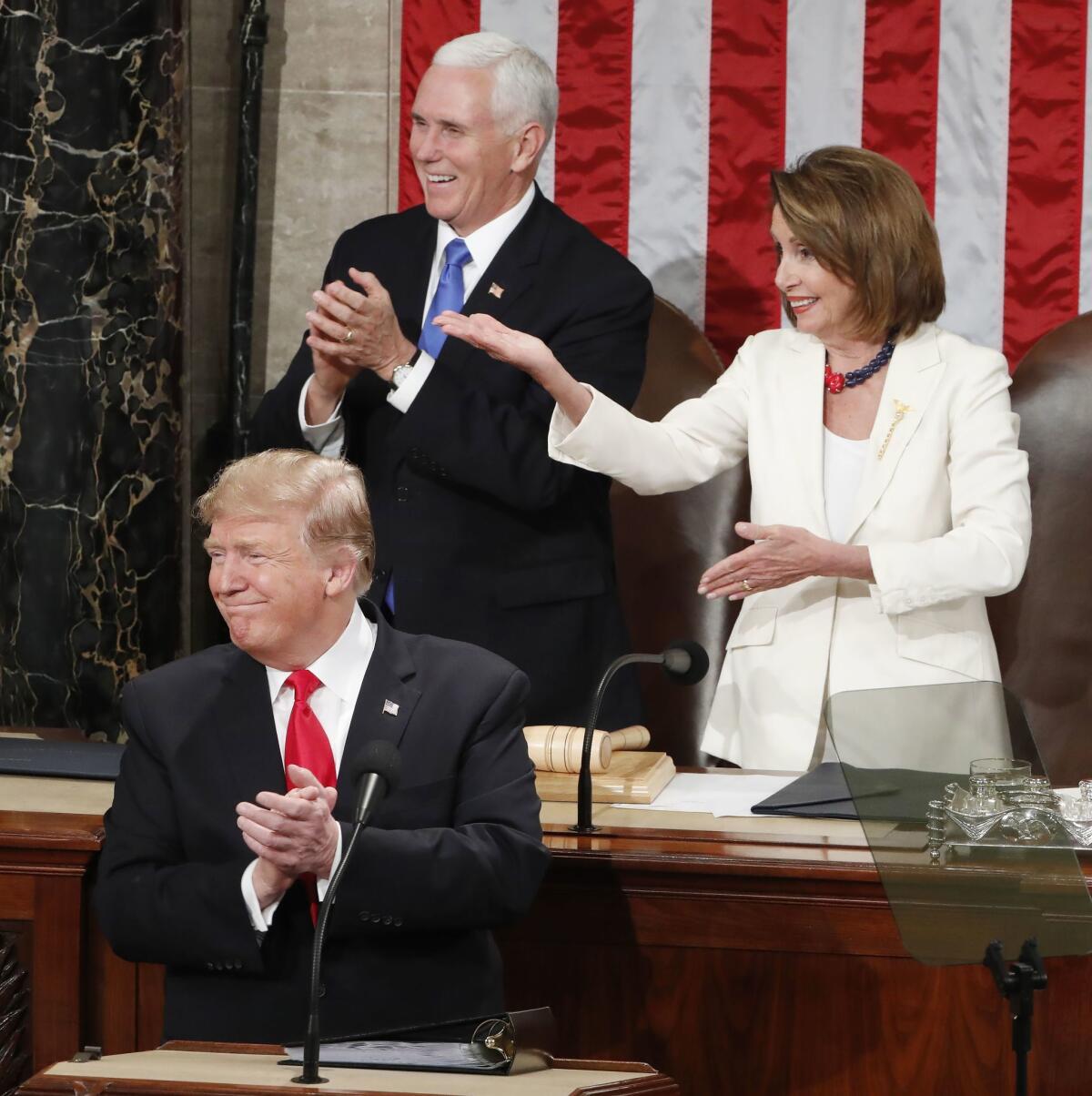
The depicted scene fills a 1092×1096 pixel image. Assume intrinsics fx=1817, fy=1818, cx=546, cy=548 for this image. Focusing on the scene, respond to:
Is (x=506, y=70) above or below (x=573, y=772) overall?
above

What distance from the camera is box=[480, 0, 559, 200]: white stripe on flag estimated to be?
15.8ft

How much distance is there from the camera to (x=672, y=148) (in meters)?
4.84

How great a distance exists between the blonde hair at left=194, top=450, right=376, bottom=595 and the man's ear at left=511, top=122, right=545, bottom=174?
3.92 ft

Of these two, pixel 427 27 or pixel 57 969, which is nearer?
pixel 57 969

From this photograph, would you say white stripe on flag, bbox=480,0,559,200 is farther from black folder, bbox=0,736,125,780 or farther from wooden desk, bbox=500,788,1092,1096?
wooden desk, bbox=500,788,1092,1096

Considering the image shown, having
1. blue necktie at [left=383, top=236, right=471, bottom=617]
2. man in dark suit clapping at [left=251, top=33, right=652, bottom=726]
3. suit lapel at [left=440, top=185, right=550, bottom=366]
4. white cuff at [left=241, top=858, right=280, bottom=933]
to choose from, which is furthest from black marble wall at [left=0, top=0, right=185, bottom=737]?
white cuff at [left=241, top=858, right=280, bottom=933]

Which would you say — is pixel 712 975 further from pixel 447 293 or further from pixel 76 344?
pixel 76 344

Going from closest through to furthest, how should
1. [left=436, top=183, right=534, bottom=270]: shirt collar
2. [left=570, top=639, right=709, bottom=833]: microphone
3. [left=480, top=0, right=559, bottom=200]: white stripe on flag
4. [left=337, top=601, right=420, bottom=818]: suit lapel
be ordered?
[left=337, top=601, right=420, bottom=818]: suit lapel → [left=570, top=639, right=709, bottom=833]: microphone → [left=436, top=183, right=534, bottom=270]: shirt collar → [left=480, top=0, right=559, bottom=200]: white stripe on flag

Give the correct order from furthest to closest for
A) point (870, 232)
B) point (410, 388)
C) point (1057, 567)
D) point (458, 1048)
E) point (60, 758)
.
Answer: point (1057, 567) → point (870, 232) → point (410, 388) → point (60, 758) → point (458, 1048)

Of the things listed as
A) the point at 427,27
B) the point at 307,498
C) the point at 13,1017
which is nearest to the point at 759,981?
the point at 307,498

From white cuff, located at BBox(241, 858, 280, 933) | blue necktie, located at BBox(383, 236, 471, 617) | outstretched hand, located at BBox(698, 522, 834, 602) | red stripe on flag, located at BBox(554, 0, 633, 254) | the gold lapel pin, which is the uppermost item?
red stripe on flag, located at BBox(554, 0, 633, 254)

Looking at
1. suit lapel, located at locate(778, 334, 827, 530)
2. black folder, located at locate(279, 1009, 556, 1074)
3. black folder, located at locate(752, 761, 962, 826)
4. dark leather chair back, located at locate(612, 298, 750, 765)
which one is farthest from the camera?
dark leather chair back, located at locate(612, 298, 750, 765)

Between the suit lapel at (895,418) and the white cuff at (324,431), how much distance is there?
99cm

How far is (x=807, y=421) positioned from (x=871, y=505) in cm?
20
